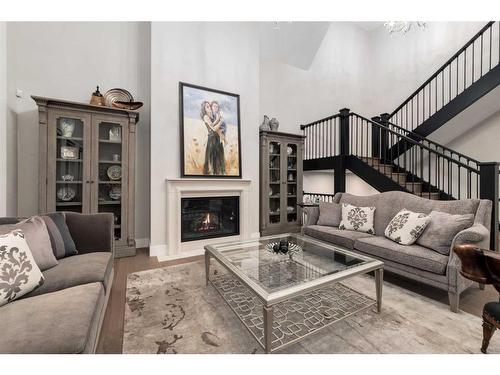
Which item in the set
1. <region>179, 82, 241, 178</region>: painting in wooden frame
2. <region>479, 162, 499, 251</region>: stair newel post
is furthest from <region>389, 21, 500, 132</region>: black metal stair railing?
<region>179, 82, 241, 178</region>: painting in wooden frame

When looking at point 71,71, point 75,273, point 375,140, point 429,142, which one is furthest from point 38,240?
point 375,140

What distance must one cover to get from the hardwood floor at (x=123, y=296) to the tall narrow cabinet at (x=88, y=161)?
478 mm

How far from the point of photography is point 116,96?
11.1 ft

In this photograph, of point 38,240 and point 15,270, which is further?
point 38,240

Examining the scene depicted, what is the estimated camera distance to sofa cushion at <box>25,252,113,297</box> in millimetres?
1434

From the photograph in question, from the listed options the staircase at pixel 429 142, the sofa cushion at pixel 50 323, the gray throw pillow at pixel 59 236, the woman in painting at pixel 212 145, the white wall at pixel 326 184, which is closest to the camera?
the sofa cushion at pixel 50 323

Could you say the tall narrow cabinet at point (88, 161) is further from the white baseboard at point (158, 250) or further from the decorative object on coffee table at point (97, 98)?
the white baseboard at point (158, 250)

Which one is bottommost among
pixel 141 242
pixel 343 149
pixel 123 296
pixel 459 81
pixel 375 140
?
pixel 123 296

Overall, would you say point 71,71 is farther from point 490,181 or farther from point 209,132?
point 490,181

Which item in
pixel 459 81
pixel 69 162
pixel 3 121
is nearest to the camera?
pixel 3 121

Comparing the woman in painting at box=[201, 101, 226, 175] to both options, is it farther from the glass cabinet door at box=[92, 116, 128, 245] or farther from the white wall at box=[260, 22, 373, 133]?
the white wall at box=[260, 22, 373, 133]

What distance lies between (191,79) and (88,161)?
6.17 ft

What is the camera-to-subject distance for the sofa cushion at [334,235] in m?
2.67

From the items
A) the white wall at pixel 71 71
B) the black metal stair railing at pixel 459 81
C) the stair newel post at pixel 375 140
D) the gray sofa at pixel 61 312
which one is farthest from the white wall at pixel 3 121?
the black metal stair railing at pixel 459 81
